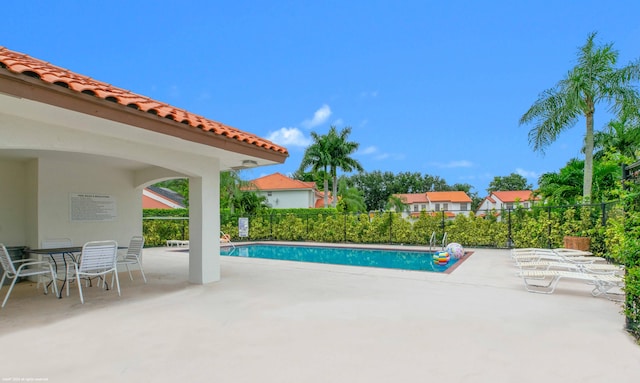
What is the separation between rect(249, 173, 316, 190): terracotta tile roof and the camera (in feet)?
135

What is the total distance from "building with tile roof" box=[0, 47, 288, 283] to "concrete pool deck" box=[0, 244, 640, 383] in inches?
65.3

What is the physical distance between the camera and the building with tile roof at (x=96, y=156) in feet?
13.8

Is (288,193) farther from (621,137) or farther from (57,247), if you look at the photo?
(57,247)

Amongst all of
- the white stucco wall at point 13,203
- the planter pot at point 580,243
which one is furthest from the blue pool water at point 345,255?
the white stucco wall at point 13,203

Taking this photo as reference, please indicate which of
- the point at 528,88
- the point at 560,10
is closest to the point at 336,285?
the point at 560,10

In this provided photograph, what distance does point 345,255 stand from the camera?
16.0 m

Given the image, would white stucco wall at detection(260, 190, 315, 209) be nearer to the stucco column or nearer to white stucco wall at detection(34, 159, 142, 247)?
white stucco wall at detection(34, 159, 142, 247)

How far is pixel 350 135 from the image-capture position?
32.7 meters

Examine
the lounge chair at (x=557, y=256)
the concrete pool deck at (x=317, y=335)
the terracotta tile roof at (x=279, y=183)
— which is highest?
the terracotta tile roof at (x=279, y=183)

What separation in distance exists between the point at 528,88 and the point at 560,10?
452 centimetres

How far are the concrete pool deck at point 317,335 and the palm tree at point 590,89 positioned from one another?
9.43 meters

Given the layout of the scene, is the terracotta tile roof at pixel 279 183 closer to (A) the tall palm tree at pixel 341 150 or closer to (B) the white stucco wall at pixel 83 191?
(A) the tall palm tree at pixel 341 150

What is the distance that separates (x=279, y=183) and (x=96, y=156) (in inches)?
1380

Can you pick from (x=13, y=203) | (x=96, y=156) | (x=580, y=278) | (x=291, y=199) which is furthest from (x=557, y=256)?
(x=291, y=199)
